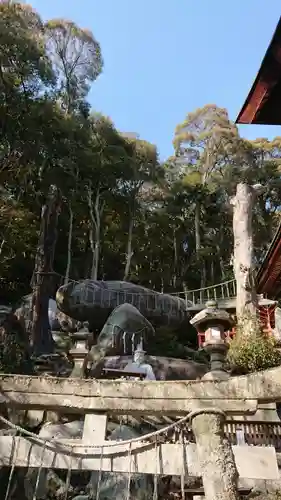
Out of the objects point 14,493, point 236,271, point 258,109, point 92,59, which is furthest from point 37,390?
point 92,59

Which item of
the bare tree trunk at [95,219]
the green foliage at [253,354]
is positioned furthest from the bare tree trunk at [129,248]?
the green foliage at [253,354]

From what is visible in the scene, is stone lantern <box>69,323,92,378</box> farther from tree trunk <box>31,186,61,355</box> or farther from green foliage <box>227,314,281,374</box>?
tree trunk <box>31,186,61,355</box>

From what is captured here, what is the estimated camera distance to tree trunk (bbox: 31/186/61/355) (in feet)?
42.5

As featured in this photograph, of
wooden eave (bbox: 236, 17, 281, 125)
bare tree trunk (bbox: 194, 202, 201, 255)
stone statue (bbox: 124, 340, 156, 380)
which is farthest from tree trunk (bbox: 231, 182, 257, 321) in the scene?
bare tree trunk (bbox: 194, 202, 201, 255)

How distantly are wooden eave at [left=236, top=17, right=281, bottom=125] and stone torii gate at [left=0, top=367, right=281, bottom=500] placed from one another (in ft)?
Answer: 12.3

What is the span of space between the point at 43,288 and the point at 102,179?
11.2 meters

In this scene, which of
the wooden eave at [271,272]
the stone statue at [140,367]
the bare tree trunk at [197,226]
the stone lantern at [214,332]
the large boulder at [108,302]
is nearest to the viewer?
the stone lantern at [214,332]

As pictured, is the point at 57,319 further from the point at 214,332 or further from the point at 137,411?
the point at 137,411

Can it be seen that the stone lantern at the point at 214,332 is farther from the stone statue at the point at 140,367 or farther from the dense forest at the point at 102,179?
the dense forest at the point at 102,179

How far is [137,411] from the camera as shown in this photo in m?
4.09

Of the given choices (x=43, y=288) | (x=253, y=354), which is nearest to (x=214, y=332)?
(x=253, y=354)

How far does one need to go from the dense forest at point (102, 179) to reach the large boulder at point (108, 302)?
10.1 ft

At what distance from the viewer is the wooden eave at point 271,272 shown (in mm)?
9384

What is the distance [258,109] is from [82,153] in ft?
58.9
